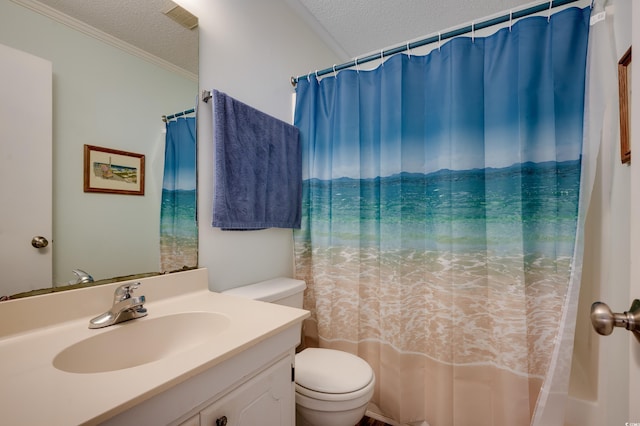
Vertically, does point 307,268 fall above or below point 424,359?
above

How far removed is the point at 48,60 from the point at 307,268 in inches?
57.6

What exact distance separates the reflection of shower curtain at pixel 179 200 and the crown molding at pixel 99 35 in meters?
0.21

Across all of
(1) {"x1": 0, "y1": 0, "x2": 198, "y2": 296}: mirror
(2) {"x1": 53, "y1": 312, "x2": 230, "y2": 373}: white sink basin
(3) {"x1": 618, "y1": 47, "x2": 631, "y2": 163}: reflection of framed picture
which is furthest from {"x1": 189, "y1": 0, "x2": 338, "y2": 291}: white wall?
(3) {"x1": 618, "y1": 47, "x2": 631, "y2": 163}: reflection of framed picture

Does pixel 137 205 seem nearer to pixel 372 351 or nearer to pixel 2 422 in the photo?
pixel 2 422

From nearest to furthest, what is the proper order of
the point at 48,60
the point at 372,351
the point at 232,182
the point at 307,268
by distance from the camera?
the point at 48,60
the point at 232,182
the point at 372,351
the point at 307,268

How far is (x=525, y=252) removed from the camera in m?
1.22

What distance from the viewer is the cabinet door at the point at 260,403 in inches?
27.9

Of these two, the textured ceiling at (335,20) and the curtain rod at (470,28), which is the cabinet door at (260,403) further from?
the curtain rod at (470,28)

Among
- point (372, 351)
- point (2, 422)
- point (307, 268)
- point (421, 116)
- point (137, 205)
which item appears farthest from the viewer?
point (307, 268)

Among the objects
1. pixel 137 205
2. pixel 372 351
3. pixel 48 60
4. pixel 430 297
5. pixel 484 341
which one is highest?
pixel 48 60

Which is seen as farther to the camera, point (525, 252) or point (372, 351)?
point (372, 351)

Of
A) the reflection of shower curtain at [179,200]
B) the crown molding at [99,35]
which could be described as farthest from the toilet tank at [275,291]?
the crown molding at [99,35]

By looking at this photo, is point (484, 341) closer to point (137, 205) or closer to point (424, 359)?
point (424, 359)

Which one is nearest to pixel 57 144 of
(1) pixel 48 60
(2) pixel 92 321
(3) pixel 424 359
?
(1) pixel 48 60
